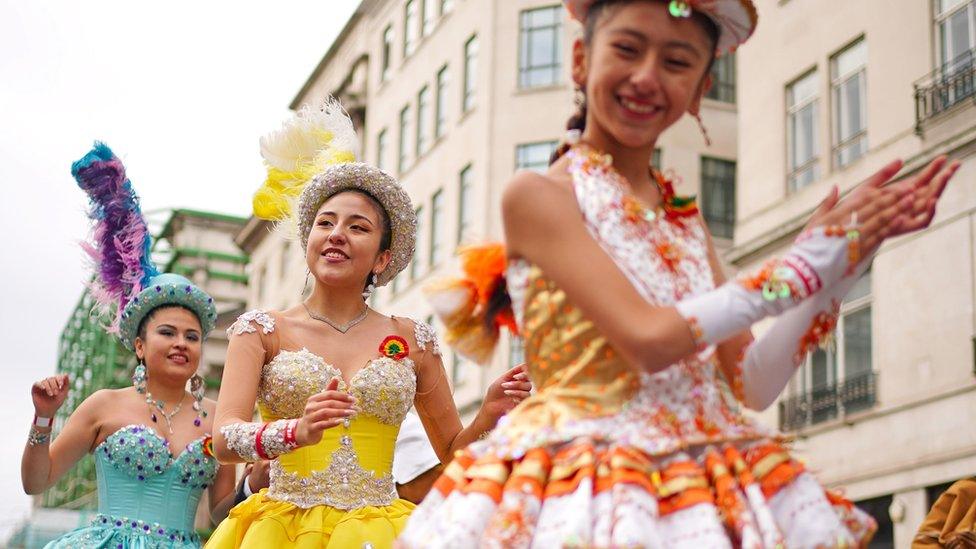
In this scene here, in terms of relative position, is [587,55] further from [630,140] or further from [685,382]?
[685,382]

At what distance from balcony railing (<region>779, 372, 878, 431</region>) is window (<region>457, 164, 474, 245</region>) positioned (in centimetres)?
1196

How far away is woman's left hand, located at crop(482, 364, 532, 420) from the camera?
15.8 feet

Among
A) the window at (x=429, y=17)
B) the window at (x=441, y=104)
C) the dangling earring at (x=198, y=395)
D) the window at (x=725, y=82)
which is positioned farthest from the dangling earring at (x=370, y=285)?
the window at (x=429, y=17)

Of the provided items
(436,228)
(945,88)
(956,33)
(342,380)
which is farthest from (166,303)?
(436,228)

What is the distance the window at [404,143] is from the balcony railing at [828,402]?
17709mm

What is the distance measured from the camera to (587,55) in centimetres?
361

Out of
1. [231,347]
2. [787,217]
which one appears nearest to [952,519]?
[231,347]

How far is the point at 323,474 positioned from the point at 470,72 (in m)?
28.3

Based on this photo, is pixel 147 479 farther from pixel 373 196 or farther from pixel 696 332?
pixel 696 332

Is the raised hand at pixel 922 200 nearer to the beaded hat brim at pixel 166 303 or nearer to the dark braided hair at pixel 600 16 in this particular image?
the dark braided hair at pixel 600 16

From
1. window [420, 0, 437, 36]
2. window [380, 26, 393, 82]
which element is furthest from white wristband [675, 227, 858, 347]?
window [380, 26, 393, 82]

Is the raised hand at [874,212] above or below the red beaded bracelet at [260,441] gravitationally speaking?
above

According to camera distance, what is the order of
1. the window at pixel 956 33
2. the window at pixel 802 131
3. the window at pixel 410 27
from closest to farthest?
the window at pixel 956 33 → the window at pixel 802 131 → the window at pixel 410 27

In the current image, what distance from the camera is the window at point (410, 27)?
3743 centimetres
